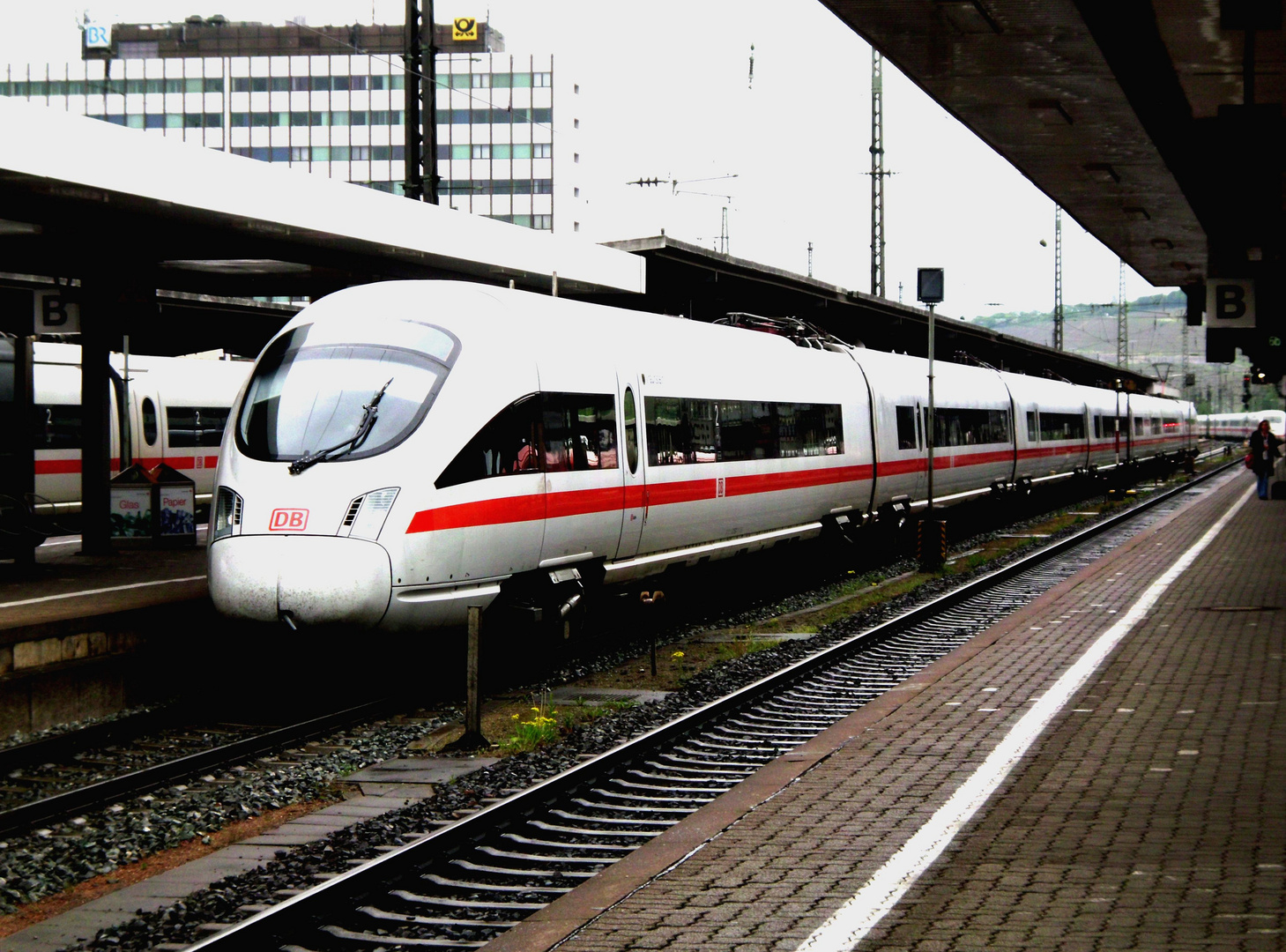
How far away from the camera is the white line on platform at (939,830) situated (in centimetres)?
500

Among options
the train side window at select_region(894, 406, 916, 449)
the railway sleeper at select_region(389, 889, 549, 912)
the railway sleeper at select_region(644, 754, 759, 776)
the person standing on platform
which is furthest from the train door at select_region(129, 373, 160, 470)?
the person standing on platform

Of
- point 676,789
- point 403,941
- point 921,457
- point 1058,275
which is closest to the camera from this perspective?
point 403,941

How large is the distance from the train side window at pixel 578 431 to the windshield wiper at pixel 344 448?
1614 mm

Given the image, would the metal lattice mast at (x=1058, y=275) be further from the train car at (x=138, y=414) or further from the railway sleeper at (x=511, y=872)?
the railway sleeper at (x=511, y=872)

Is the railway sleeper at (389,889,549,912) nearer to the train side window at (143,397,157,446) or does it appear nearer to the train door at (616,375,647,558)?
the train door at (616,375,647,558)

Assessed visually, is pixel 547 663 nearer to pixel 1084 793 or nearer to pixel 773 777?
pixel 773 777

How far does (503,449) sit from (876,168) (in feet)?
82.3

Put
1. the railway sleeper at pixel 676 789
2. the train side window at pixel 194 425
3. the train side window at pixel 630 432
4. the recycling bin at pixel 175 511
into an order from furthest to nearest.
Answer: the train side window at pixel 194 425 < the recycling bin at pixel 175 511 < the train side window at pixel 630 432 < the railway sleeper at pixel 676 789

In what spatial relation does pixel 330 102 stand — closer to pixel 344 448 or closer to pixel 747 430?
pixel 747 430

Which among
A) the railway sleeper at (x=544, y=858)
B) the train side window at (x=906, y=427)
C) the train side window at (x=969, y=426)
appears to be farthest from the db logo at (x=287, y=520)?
the train side window at (x=969, y=426)

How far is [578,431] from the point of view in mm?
11555

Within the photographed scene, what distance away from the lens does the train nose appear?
9.15 metres

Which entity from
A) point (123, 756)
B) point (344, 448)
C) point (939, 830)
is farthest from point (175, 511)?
point (939, 830)

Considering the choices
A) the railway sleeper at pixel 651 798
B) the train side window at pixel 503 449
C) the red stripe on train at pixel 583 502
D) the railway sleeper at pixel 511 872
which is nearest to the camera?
the railway sleeper at pixel 511 872
